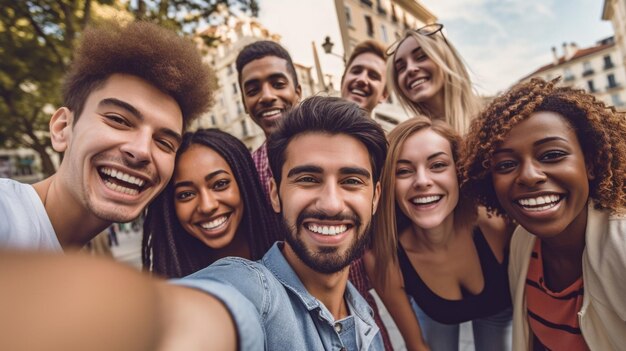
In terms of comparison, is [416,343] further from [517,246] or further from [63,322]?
[63,322]

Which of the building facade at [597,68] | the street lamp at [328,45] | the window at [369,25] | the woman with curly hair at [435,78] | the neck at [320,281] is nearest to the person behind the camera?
the neck at [320,281]

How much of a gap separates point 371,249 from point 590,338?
1.39 meters

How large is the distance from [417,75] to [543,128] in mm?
2202

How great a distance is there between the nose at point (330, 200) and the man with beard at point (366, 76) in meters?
2.71

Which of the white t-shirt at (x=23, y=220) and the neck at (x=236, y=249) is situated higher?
the white t-shirt at (x=23, y=220)

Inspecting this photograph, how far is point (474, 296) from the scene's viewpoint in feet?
8.16

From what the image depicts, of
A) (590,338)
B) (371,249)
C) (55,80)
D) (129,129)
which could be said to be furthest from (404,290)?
(55,80)

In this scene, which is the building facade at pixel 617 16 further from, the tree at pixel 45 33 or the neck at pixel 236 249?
the neck at pixel 236 249

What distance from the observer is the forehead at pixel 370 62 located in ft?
14.5

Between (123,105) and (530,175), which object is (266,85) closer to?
(123,105)

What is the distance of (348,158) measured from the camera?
6.24 feet

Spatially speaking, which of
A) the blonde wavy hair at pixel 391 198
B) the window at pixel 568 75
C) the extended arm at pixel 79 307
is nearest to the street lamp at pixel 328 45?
the blonde wavy hair at pixel 391 198

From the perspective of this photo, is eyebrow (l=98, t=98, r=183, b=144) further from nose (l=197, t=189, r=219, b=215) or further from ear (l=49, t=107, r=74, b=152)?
nose (l=197, t=189, r=219, b=215)

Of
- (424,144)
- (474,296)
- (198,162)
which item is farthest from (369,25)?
(198,162)
